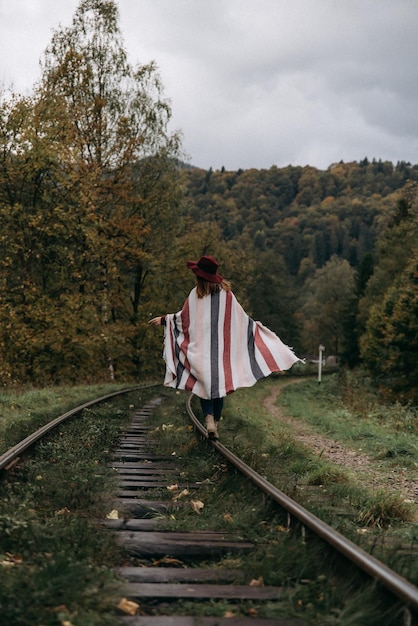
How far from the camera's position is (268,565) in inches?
140

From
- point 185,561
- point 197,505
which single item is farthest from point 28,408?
point 185,561

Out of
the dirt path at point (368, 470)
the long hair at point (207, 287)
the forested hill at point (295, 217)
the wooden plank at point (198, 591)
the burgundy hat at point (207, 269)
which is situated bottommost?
the dirt path at point (368, 470)

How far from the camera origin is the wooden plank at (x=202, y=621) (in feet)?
9.43

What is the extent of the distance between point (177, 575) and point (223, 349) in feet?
13.2

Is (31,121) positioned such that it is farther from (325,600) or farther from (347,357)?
(347,357)

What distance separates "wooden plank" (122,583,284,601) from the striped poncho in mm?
3965

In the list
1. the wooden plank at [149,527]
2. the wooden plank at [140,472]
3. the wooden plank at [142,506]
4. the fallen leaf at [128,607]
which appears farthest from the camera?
the wooden plank at [140,472]

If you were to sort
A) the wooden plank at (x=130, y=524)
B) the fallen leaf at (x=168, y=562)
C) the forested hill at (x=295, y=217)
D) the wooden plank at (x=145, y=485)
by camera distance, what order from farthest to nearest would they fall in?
the forested hill at (x=295, y=217) < the wooden plank at (x=145, y=485) < the wooden plank at (x=130, y=524) < the fallen leaf at (x=168, y=562)

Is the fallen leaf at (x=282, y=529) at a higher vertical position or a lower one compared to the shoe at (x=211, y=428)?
lower

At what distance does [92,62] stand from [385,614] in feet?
102

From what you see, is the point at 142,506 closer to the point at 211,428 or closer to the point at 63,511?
the point at 63,511

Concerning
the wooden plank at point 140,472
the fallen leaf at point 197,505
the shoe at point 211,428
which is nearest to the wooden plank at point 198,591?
the fallen leaf at point 197,505

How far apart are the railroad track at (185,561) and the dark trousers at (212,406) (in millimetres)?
1440

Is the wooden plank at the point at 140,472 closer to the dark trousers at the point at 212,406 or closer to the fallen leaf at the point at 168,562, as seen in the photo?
the dark trousers at the point at 212,406
